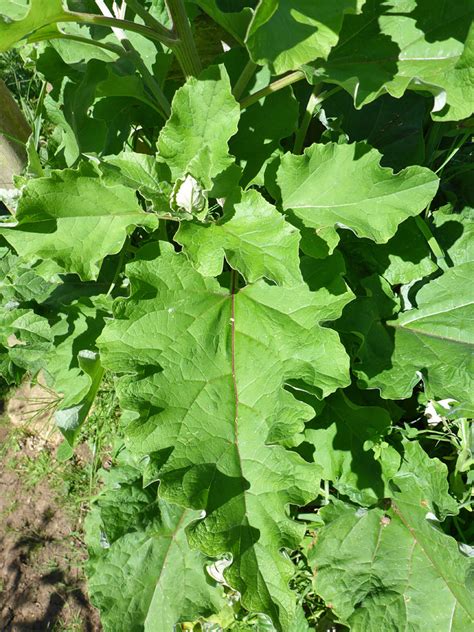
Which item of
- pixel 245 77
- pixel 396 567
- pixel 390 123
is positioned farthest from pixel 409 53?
pixel 396 567

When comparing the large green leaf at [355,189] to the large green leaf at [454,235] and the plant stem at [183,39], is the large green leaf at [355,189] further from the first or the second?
the large green leaf at [454,235]

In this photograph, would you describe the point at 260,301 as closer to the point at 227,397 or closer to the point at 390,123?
the point at 227,397

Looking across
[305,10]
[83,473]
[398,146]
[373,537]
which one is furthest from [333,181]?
[83,473]

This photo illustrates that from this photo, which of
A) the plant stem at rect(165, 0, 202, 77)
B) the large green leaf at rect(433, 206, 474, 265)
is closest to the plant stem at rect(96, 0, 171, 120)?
the plant stem at rect(165, 0, 202, 77)

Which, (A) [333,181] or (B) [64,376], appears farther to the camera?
(B) [64,376]

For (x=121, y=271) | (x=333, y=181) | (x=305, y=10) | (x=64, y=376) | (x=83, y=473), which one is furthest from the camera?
(x=83, y=473)

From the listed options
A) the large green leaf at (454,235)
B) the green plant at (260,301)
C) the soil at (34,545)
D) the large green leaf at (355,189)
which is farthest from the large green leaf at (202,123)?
the soil at (34,545)

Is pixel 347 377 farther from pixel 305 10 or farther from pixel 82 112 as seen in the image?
pixel 82 112

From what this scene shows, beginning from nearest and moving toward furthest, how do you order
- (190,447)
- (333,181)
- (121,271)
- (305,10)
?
(305,10)
(190,447)
(333,181)
(121,271)
